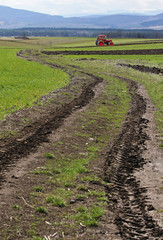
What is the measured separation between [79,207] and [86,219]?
0.65 meters

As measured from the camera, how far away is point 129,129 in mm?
17406

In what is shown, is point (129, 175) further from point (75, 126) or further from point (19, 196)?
point (75, 126)

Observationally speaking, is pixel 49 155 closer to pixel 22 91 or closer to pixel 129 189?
pixel 129 189

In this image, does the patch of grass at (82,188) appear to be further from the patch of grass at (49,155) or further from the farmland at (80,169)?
the patch of grass at (49,155)

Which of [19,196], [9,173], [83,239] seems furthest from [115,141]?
[83,239]

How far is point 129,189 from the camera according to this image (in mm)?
10281

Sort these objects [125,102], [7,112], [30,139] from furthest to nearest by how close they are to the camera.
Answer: [125,102], [7,112], [30,139]

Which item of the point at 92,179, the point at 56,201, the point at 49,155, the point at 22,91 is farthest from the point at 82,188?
the point at 22,91

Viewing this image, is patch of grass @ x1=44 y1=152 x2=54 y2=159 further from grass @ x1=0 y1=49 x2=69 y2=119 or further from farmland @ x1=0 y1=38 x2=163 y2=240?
grass @ x1=0 y1=49 x2=69 y2=119

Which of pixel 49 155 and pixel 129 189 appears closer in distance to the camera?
pixel 129 189

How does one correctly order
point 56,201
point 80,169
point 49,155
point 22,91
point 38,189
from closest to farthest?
point 56,201, point 38,189, point 80,169, point 49,155, point 22,91

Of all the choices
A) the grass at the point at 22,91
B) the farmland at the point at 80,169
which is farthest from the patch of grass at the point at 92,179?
the grass at the point at 22,91

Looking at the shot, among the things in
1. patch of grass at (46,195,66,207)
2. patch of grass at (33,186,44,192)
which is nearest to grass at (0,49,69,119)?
patch of grass at (33,186,44,192)

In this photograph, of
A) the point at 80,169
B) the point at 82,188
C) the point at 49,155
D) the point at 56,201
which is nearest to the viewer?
the point at 56,201
